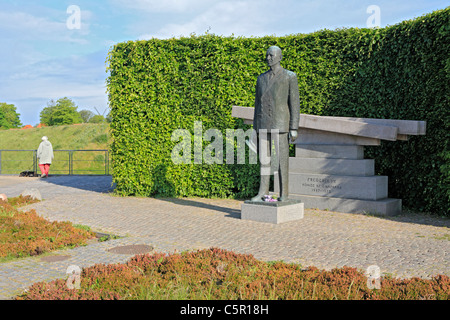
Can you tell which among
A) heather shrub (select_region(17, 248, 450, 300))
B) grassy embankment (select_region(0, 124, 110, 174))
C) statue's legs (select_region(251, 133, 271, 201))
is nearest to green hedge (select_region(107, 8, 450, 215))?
statue's legs (select_region(251, 133, 271, 201))

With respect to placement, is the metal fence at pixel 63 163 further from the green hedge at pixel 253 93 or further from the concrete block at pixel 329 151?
the concrete block at pixel 329 151

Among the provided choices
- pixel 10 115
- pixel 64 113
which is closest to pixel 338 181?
pixel 64 113

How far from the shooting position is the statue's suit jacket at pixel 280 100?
8492 mm

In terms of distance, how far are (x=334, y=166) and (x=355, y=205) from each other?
1.03m

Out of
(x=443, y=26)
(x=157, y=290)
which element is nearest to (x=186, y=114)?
(x=443, y=26)

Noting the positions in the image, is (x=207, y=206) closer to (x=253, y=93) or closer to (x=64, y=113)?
(x=253, y=93)

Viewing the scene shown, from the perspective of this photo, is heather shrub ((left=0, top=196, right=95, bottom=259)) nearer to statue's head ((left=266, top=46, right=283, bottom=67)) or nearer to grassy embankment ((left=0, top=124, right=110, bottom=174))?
statue's head ((left=266, top=46, right=283, bottom=67))

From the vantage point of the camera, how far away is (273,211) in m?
8.46

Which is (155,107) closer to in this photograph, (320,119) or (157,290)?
(320,119)

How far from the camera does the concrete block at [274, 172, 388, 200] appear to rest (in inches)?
374

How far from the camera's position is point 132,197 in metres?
12.5

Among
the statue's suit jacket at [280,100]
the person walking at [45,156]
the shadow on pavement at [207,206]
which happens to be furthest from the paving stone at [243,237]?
the person walking at [45,156]

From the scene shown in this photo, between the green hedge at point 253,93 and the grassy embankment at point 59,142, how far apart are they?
17.1m
